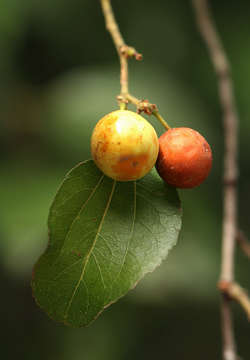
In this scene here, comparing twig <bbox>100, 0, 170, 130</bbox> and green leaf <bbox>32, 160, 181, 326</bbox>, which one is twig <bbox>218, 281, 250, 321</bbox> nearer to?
green leaf <bbox>32, 160, 181, 326</bbox>

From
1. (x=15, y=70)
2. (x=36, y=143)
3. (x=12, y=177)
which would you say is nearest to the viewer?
(x=12, y=177)

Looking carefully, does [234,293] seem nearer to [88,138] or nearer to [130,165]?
[130,165]

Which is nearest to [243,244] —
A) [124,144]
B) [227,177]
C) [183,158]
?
[227,177]

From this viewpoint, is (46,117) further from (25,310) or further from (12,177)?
(25,310)

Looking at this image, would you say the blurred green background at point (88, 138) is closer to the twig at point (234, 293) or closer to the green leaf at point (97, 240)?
the twig at point (234, 293)

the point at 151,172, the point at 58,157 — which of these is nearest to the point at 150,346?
the point at 58,157

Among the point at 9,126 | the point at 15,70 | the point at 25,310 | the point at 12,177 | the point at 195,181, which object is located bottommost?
the point at 25,310

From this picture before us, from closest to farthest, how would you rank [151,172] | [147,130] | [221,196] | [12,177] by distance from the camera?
[147,130], [151,172], [12,177], [221,196]

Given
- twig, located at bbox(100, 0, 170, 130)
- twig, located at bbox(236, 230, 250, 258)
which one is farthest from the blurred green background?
twig, located at bbox(100, 0, 170, 130)
